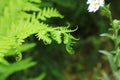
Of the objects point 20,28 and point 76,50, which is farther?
point 76,50

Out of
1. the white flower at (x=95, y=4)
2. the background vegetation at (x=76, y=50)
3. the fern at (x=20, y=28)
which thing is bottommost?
the background vegetation at (x=76, y=50)

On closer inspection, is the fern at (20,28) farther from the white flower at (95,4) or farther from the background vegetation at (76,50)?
the background vegetation at (76,50)

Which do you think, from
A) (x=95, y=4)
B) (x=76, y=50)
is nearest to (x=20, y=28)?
(x=95, y=4)

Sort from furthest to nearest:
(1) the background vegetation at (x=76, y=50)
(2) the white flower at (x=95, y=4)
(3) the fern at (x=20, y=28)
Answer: (1) the background vegetation at (x=76, y=50) → (2) the white flower at (x=95, y=4) → (3) the fern at (x=20, y=28)

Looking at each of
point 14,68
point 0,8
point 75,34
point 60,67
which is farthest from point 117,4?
point 0,8

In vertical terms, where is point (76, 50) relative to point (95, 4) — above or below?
below

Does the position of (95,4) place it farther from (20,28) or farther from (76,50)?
(76,50)

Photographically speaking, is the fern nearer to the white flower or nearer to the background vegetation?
the white flower

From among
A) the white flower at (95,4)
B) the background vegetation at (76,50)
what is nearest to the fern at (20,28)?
the white flower at (95,4)

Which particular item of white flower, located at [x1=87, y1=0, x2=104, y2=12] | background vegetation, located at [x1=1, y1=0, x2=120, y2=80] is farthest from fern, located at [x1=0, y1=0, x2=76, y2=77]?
background vegetation, located at [x1=1, y1=0, x2=120, y2=80]
